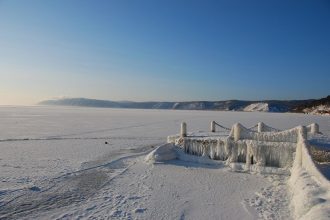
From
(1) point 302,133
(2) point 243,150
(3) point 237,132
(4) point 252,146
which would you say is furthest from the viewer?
(3) point 237,132

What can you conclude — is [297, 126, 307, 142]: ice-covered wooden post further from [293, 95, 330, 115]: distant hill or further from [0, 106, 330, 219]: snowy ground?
[293, 95, 330, 115]: distant hill

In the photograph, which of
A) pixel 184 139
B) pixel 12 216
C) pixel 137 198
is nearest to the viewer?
pixel 12 216

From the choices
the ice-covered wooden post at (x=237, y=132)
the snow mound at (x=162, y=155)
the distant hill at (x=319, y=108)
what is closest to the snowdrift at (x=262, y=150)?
the ice-covered wooden post at (x=237, y=132)

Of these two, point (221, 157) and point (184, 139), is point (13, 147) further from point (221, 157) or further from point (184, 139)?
point (221, 157)

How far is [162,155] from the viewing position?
44.3 feet

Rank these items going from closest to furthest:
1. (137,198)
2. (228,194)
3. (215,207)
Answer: (215,207)
(137,198)
(228,194)

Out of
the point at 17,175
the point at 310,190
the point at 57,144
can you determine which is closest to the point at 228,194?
the point at 310,190

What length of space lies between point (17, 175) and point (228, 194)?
721cm

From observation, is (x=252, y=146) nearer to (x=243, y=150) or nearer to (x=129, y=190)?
(x=243, y=150)

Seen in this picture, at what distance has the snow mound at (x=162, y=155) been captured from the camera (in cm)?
1341

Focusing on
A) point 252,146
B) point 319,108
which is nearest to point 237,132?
point 252,146

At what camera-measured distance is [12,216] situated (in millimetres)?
7180

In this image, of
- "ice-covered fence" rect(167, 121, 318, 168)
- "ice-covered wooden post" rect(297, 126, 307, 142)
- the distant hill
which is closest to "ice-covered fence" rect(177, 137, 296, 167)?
"ice-covered fence" rect(167, 121, 318, 168)

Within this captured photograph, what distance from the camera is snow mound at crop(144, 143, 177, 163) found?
13.4 m
